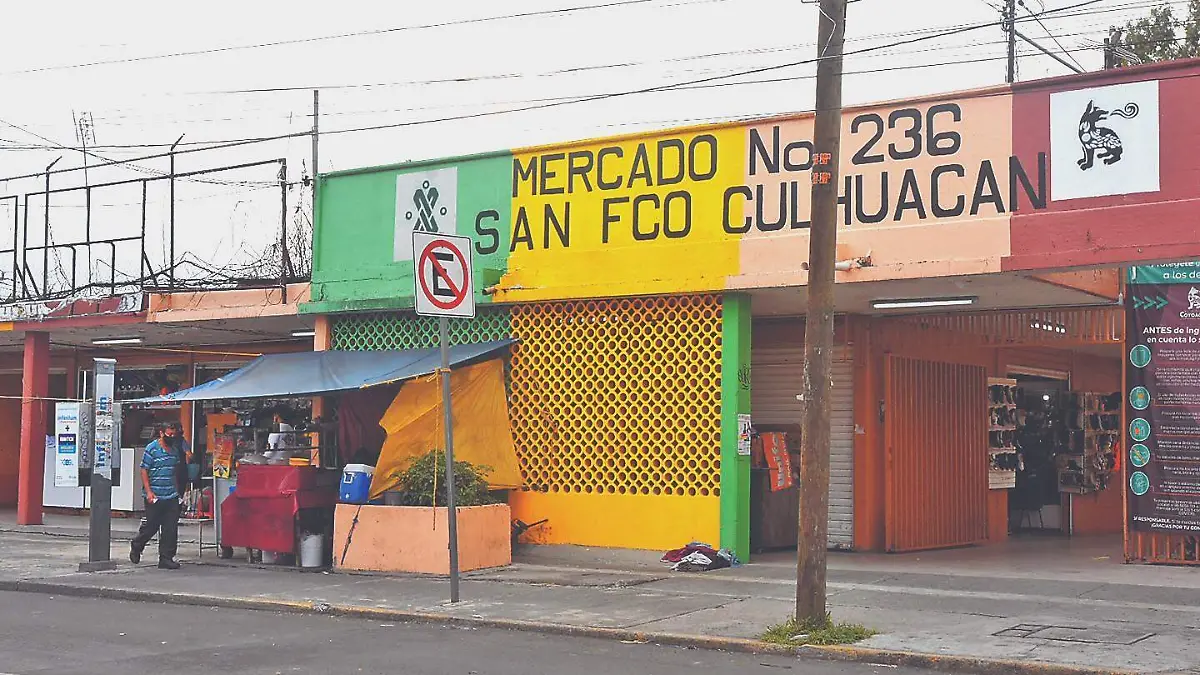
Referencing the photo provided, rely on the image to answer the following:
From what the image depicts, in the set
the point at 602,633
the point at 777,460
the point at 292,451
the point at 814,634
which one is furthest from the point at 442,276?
the point at 777,460

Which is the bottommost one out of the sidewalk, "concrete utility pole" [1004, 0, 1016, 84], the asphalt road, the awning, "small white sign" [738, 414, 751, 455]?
the asphalt road

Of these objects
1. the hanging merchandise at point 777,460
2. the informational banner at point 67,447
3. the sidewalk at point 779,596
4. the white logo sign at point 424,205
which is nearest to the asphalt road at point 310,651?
the sidewalk at point 779,596

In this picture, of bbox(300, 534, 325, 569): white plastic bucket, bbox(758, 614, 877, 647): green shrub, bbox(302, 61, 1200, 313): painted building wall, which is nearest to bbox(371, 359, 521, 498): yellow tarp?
bbox(300, 534, 325, 569): white plastic bucket

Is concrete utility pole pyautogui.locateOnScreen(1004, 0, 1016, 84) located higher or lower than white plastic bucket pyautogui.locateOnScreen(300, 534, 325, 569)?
higher

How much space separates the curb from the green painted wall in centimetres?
530

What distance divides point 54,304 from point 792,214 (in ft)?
42.3

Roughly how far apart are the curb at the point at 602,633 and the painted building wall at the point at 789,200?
16.9 feet

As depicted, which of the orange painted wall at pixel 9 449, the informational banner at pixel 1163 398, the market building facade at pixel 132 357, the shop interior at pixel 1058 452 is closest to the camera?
the informational banner at pixel 1163 398

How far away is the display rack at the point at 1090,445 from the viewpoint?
2130cm

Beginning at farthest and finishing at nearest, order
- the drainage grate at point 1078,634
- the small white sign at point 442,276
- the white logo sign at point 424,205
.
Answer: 1. the white logo sign at point 424,205
2. the small white sign at point 442,276
3. the drainage grate at point 1078,634

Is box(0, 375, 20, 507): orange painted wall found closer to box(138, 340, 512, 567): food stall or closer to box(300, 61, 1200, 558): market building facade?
box(138, 340, 512, 567): food stall

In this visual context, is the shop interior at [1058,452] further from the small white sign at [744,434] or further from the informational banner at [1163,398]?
the small white sign at [744,434]

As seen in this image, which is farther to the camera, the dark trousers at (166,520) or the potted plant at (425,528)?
the dark trousers at (166,520)

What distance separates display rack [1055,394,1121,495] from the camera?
21.3 meters
